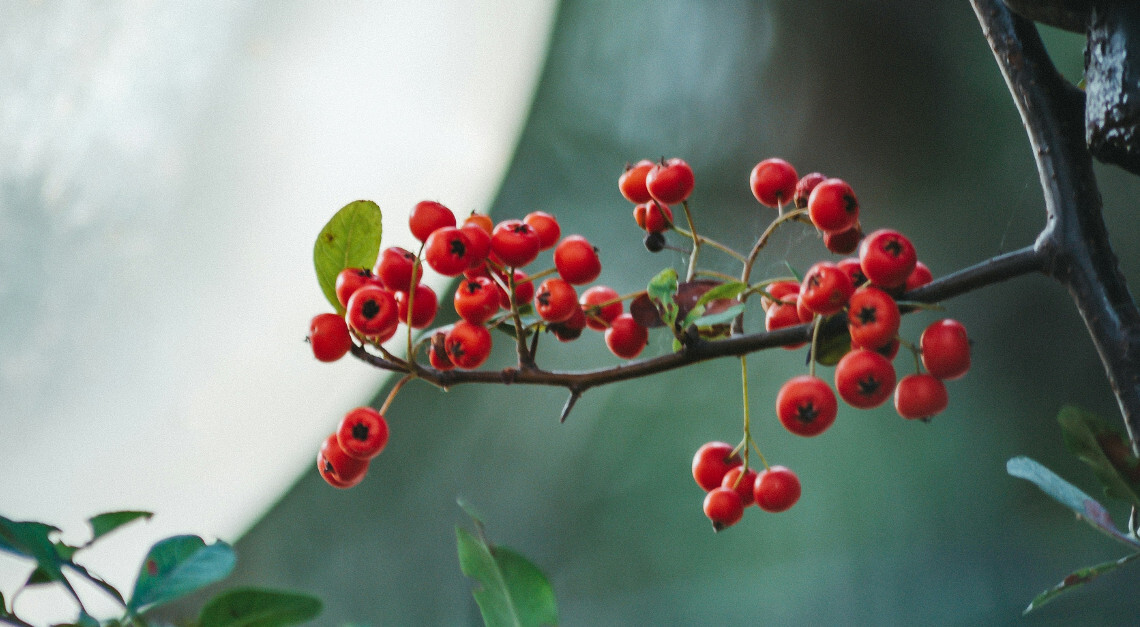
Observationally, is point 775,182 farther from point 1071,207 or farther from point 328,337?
point 328,337

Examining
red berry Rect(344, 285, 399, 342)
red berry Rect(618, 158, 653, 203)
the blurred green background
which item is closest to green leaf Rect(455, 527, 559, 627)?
red berry Rect(344, 285, 399, 342)

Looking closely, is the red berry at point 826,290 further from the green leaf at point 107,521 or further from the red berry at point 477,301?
the green leaf at point 107,521

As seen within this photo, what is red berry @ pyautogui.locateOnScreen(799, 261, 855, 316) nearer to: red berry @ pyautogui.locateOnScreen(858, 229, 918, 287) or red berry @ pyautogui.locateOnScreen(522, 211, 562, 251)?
red berry @ pyautogui.locateOnScreen(858, 229, 918, 287)

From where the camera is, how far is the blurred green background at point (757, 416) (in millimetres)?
1107

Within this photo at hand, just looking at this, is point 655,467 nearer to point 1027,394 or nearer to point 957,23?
point 1027,394

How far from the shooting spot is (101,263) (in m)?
1.40

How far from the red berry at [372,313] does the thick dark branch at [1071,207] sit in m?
0.29

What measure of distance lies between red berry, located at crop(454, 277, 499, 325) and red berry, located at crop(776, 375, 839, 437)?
145mm

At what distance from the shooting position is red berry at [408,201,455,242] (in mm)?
400

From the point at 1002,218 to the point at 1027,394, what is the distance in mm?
267

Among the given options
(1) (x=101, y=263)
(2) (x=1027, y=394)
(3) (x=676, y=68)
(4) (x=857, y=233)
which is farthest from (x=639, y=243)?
(4) (x=857, y=233)

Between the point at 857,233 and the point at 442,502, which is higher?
the point at 857,233

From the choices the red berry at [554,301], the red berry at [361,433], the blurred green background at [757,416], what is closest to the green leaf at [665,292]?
the red berry at [554,301]

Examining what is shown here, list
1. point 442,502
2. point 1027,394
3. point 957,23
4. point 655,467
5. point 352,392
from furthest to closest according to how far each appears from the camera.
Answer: point 352,392, point 442,502, point 655,467, point 957,23, point 1027,394
